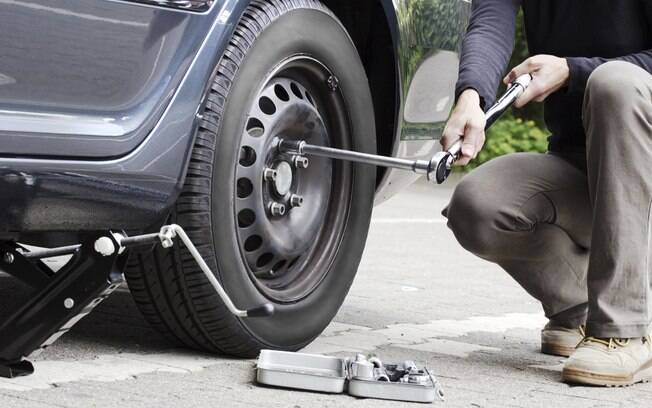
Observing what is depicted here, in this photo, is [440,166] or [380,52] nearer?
[440,166]

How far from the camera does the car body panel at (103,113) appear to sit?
217 centimetres

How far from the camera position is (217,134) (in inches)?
A: 102

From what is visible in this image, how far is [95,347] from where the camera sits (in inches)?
111

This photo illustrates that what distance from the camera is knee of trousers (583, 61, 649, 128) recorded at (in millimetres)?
2775

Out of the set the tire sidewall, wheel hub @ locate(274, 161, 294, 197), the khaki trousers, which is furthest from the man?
wheel hub @ locate(274, 161, 294, 197)

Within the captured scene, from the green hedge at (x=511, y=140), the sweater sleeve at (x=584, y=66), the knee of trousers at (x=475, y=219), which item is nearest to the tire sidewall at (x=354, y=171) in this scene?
the knee of trousers at (x=475, y=219)

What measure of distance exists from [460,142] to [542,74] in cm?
30

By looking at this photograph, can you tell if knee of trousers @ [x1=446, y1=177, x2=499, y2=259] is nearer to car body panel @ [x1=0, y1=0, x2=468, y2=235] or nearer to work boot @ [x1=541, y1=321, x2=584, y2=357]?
work boot @ [x1=541, y1=321, x2=584, y2=357]

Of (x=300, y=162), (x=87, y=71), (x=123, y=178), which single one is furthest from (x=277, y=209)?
(x=87, y=71)

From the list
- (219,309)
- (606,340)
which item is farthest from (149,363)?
(606,340)

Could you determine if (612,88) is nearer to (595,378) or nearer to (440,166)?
(440,166)

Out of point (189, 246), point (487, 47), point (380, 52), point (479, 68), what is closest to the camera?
point (189, 246)

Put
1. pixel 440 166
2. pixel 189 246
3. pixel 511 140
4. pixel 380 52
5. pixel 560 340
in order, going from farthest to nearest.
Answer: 1. pixel 511 140
2. pixel 380 52
3. pixel 560 340
4. pixel 440 166
5. pixel 189 246

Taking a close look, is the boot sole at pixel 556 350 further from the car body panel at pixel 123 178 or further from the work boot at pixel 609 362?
the car body panel at pixel 123 178
